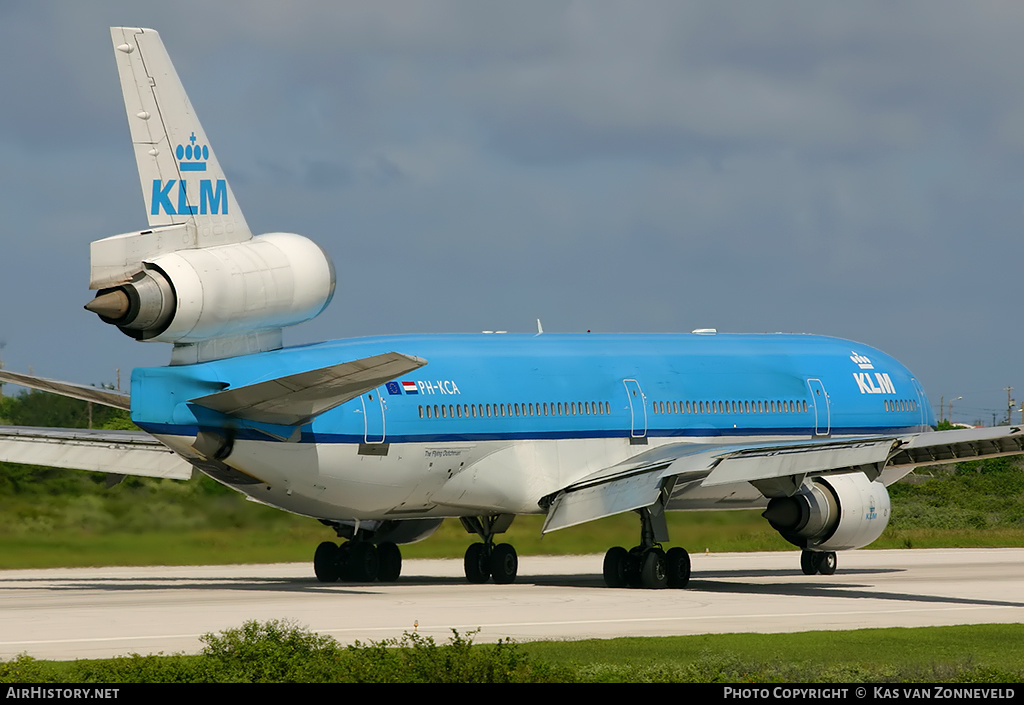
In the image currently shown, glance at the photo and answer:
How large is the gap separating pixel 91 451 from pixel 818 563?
1681 cm

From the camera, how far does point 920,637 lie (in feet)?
65.2

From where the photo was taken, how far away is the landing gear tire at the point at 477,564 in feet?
105

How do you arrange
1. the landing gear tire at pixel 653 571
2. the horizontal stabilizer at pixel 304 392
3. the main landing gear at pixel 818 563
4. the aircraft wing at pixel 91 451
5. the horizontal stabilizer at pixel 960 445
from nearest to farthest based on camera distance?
the horizontal stabilizer at pixel 304 392
the horizontal stabilizer at pixel 960 445
the landing gear tire at pixel 653 571
the aircraft wing at pixel 91 451
the main landing gear at pixel 818 563

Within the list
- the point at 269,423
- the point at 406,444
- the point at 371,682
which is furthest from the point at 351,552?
the point at 371,682

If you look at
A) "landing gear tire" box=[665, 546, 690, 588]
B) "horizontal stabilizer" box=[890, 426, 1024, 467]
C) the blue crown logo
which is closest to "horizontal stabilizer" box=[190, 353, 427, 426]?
the blue crown logo

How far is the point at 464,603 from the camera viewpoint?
83.9ft

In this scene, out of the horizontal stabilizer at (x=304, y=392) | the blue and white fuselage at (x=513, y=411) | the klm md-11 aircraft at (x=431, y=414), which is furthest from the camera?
the blue and white fuselage at (x=513, y=411)

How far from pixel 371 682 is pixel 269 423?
42.8 feet

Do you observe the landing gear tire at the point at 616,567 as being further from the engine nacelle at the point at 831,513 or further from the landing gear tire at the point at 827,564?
the landing gear tire at the point at 827,564

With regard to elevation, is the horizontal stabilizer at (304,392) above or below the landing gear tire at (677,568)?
above

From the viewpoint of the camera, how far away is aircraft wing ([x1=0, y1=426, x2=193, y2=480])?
3066 cm

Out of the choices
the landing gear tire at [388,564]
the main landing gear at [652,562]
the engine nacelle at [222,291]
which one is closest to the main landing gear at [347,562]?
the landing gear tire at [388,564]

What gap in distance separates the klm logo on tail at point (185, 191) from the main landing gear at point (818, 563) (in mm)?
17650
